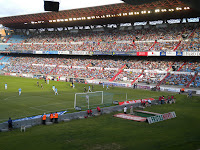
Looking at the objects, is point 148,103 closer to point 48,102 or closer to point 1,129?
point 48,102

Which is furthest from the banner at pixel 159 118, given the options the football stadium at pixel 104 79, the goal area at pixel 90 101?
the goal area at pixel 90 101

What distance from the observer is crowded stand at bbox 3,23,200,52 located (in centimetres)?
5878

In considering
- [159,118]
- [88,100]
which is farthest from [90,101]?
[159,118]

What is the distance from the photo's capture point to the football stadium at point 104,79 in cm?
1881

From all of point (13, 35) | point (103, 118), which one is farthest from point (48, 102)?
point (13, 35)

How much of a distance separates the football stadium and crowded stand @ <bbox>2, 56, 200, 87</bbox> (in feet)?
0.79

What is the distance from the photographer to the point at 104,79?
61.7 m

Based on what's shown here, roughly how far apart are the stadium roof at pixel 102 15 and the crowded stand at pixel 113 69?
11562 mm

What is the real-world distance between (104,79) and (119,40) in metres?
14.4

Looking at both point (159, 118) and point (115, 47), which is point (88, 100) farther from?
point (115, 47)

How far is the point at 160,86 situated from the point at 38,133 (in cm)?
3584

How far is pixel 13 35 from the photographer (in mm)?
95375

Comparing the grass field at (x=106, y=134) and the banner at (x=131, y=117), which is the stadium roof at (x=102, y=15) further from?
the grass field at (x=106, y=134)

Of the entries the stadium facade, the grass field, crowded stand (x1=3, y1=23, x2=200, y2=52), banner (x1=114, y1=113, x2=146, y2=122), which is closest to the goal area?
the grass field
